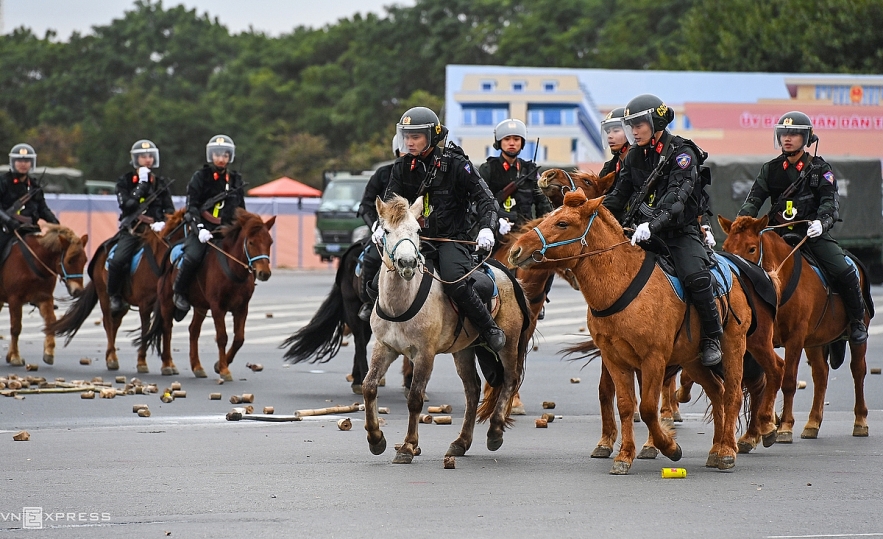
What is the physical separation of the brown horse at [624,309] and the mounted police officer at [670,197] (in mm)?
172

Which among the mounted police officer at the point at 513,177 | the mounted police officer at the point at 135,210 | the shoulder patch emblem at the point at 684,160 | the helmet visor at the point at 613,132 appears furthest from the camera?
the mounted police officer at the point at 135,210

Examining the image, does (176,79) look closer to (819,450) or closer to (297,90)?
(297,90)

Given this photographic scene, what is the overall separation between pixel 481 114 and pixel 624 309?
33.6m

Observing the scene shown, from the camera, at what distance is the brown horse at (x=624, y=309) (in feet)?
29.0

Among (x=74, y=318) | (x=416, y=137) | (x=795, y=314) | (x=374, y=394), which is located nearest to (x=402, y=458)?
(x=374, y=394)

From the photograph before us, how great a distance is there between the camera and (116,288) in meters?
16.5

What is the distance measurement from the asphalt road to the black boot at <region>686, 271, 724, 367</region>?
82cm

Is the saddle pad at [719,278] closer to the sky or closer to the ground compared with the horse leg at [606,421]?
closer to the sky

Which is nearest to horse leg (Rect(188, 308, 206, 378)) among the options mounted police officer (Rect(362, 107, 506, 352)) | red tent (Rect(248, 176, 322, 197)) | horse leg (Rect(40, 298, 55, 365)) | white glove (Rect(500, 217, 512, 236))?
horse leg (Rect(40, 298, 55, 365))

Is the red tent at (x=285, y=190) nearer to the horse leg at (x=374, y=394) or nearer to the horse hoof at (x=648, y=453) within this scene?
the horse leg at (x=374, y=394)

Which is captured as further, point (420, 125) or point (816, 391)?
point (816, 391)

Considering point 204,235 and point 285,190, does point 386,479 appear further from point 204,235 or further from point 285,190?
point 285,190

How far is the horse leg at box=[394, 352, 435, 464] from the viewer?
930 cm

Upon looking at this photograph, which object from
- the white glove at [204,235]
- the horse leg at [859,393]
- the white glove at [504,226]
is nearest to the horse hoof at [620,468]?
the horse leg at [859,393]
